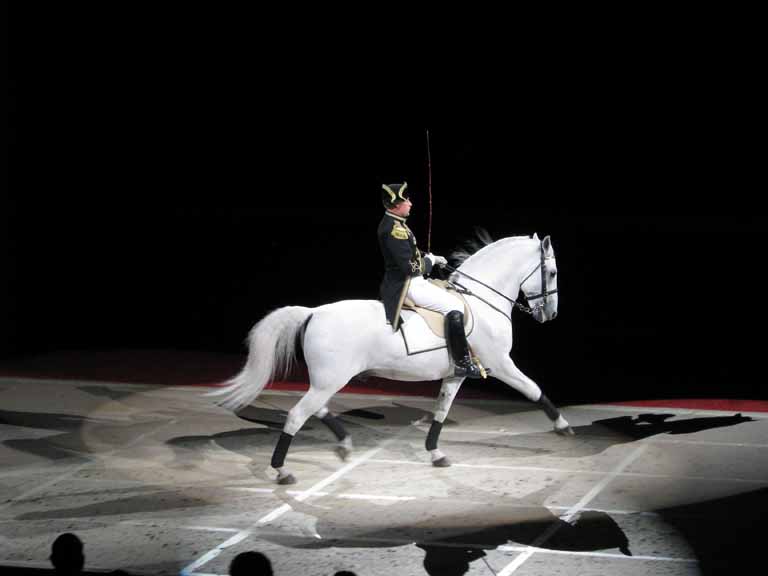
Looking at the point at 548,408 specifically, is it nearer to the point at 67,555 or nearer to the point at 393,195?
the point at 393,195

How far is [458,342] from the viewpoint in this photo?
7.63 m

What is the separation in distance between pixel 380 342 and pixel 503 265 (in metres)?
1.13

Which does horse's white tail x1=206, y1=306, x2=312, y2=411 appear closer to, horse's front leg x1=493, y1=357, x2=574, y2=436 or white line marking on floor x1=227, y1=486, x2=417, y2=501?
white line marking on floor x1=227, y1=486, x2=417, y2=501

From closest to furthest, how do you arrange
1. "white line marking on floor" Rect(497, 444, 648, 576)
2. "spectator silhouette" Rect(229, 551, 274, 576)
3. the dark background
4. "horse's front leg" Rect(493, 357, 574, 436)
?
1. "spectator silhouette" Rect(229, 551, 274, 576)
2. "white line marking on floor" Rect(497, 444, 648, 576)
3. "horse's front leg" Rect(493, 357, 574, 436)
4. the dark background

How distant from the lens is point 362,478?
7500 millimetres

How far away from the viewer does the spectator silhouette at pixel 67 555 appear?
214 inches

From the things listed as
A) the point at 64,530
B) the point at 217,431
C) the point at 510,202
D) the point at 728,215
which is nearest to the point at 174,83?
the point at 510,202

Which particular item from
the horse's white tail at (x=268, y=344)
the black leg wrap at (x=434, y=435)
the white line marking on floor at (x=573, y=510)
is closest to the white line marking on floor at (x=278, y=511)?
the black leg wrap at (x=434, y=435)

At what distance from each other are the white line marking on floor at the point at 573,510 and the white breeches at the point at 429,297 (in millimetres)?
1435

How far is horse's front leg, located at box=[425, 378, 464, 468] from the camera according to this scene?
7.76m

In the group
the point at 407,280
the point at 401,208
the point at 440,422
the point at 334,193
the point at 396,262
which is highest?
the point at 334,193

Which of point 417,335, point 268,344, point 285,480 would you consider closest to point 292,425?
point 285,480

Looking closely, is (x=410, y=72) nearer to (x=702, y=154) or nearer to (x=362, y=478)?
(x=702, y=154)

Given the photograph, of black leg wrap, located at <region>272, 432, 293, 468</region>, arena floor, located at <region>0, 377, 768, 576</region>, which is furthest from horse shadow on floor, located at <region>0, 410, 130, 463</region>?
black leg wrap, located at <region>272, 432, 293, 468</region>
